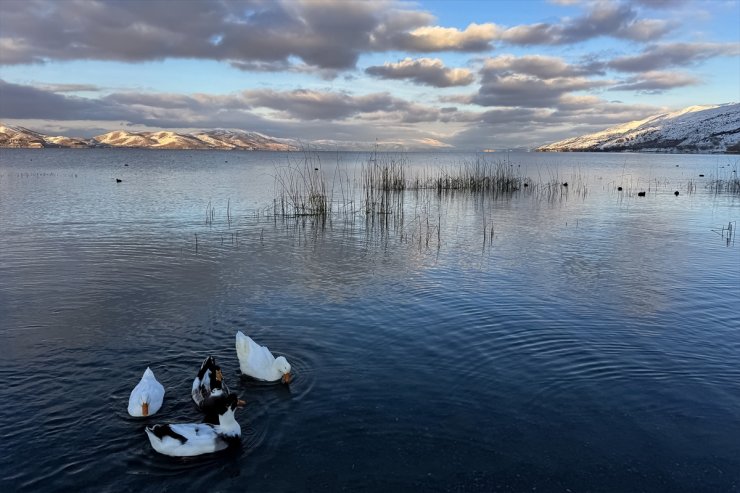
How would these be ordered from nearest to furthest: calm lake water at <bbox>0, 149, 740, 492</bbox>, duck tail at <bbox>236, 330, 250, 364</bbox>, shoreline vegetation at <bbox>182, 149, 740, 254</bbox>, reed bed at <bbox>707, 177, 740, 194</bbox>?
1. calm lake water at <bbox>0, 149, 740, 492</bbox>
2. duck tail at <bbox>236, 330, 250, 364</bbox>
3. shoreline vegetation at <bbox>182, 149, 740, 254</bbox>
4. reed bed at <bbox>707, 177, 740, 194</bbox>

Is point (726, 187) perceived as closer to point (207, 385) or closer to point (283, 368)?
point (283, 368)

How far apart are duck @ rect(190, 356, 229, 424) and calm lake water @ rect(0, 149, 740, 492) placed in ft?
0.83

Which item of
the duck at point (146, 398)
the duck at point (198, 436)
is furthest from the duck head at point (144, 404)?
the duck at point (198, 436)

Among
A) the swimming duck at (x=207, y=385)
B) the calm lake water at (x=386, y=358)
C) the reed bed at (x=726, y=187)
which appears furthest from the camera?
the reed bed at (x=726, y=187)

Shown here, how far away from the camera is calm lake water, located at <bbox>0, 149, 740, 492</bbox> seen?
7027 millimetres

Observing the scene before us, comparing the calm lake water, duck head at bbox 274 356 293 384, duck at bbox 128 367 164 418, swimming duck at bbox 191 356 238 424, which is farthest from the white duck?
duck at bbox 128 367 164 418

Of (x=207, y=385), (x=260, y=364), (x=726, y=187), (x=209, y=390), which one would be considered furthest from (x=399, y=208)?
(x=726, y=187)

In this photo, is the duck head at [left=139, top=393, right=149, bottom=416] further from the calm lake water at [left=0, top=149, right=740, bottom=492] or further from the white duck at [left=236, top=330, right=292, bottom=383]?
the white duck at [left=236, top=330, right=292, bottom=383]

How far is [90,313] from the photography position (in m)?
12.8

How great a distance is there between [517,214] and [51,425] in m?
28.4

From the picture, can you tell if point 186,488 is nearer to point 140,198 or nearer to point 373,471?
point 373,471

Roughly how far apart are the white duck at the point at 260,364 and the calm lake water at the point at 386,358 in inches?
8.9

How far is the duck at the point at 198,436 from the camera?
7.09 m

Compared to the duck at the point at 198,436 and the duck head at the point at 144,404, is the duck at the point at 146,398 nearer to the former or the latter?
the duck head at the point at 144,404
